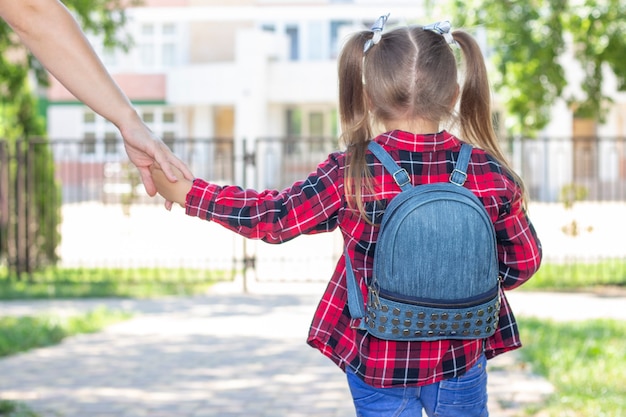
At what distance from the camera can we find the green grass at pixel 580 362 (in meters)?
5.52

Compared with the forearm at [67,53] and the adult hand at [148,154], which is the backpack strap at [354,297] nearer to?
the adult hand at [148,154]

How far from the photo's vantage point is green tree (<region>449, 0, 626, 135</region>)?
37.7 feet

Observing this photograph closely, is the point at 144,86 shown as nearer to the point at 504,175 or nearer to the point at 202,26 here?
the point at 202,26

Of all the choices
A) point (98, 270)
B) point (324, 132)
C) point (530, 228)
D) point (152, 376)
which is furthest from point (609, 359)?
point (324, 132)

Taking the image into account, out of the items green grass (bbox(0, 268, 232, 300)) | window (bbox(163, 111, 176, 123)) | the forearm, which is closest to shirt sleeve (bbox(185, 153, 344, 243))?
the forearm

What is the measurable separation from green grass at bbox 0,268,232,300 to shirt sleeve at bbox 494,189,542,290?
9760 millimetres

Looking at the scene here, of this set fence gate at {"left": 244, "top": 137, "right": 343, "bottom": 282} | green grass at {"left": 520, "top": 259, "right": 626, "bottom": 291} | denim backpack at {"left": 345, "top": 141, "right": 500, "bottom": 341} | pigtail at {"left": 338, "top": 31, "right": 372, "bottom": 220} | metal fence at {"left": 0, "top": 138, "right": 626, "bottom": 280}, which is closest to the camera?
denim backpack at {"left": 345, "top": 141, "right": 500, "bottom": 341}

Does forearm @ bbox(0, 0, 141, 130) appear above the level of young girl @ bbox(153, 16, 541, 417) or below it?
above

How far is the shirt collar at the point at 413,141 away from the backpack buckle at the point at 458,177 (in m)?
0.11

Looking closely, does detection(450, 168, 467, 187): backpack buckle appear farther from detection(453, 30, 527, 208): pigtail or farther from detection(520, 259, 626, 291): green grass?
detection(520, 259, 626, 291): green grass

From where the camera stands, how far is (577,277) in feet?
45.1

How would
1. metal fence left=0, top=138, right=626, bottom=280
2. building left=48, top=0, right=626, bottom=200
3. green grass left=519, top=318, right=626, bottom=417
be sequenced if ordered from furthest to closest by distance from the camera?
1. building left=48, top=0, right=626, bottom=200
2. metal fence left=0, top=138, right=626, bottom=280
3. green grass left=519, top=318, right=626, bottom=417

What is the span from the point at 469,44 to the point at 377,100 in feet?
1.14

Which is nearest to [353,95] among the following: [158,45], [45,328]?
[45,328]
